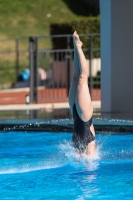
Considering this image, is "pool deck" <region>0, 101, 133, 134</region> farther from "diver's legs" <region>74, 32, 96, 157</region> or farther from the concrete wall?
"diver's legs" <region>74, 32, 96, 157</region>

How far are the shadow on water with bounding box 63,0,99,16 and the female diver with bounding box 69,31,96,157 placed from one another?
24.2 meters

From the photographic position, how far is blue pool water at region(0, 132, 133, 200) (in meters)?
7.11

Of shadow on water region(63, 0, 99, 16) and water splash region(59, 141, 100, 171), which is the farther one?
shadow on water region(63, 0, 99, 16)

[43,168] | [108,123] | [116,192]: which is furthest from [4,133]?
[116,192]

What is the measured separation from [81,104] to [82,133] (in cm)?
37

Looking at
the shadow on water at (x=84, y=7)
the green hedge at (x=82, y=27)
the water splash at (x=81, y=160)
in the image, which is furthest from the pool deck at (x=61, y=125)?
the shadow on water at (x=84, y=7)

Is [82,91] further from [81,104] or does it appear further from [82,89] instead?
[81,104]

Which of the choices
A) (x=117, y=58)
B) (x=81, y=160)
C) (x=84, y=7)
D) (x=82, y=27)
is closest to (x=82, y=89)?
(x=81, y=160)

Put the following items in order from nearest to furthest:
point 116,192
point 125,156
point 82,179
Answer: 1. point 116,192
2. point 82,179
3. point 125,156

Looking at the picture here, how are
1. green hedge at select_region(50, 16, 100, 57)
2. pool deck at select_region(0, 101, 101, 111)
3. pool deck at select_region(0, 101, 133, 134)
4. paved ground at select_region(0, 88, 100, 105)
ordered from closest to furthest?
1. pool deck at select_region(0, 101, 133, 134)
2. pool deck at select_region(0, 101, 101, 111)
3. paved ground at select_region(0, 88, 100, 105)
4. green hedge at select_region(50, 16, 100, 57)

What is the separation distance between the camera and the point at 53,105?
52.1ft

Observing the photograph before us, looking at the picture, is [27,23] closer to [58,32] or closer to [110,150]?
[58,32]

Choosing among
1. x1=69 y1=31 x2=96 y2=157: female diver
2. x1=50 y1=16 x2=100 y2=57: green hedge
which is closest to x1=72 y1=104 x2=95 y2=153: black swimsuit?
x1=69 y1=31 x2=96 y2=157: female diver

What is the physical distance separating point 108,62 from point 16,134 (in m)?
3.13
